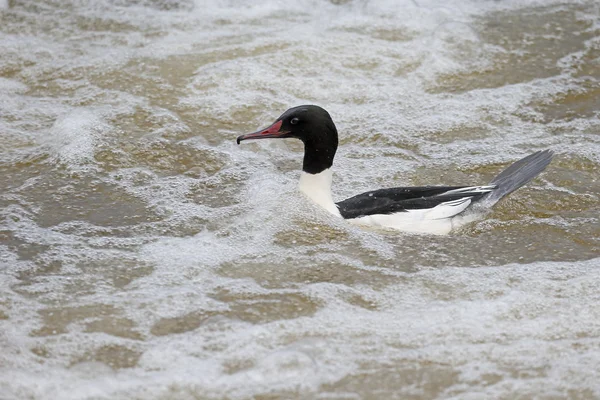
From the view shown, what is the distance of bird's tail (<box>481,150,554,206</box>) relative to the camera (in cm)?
551

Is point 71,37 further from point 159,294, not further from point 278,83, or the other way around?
point 159,294

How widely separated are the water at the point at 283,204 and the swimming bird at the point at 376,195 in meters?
0.12

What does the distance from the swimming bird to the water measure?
124 mm

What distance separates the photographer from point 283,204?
218 inches

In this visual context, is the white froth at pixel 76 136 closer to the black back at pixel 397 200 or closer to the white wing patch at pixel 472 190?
the black back at pixel 397 200

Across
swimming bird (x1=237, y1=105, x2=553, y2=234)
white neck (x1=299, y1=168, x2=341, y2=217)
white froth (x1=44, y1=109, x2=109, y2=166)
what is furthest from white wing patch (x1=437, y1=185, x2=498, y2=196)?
white froth (x1=44, y1=109, x2=109, y2=166)

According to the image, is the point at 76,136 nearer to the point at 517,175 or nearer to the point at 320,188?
the point at 320,188

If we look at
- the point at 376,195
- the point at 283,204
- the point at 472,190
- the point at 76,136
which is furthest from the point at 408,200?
the point at 76,136

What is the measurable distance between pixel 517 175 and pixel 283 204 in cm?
146

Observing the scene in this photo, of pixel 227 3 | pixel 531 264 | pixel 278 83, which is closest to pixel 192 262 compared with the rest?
pixel 531 264

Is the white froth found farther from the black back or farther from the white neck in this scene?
the black back

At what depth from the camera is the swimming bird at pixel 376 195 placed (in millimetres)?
5238

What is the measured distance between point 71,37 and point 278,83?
217 centimetres

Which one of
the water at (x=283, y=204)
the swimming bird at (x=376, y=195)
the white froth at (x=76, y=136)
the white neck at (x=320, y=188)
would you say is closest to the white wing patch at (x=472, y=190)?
the swimming bird at (x=376, y=195)
